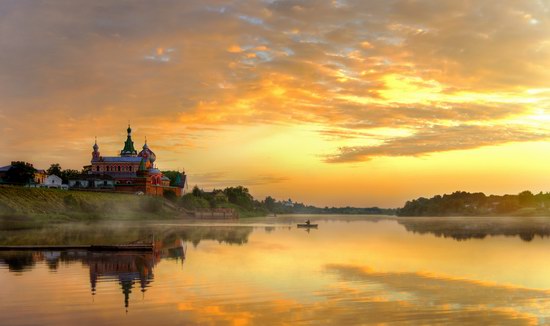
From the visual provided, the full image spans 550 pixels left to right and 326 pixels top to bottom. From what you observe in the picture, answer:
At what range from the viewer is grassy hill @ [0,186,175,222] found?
10688 centimetres

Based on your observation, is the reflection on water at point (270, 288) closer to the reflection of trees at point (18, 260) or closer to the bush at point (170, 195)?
the reflection of trees at point (18, 260)

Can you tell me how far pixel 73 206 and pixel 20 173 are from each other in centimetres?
3022

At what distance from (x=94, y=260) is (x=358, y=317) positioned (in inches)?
1138

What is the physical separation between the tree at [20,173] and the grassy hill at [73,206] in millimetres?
17511

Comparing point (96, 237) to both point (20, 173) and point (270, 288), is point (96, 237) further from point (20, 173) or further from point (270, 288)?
point (20, 173)

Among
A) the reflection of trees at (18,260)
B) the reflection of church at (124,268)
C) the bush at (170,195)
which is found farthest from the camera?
the bush at (170,195)

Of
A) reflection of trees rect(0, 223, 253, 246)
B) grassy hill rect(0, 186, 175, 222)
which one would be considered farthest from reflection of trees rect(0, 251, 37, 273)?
grassy hill rect(0, 186, 175, 222)

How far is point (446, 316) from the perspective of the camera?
25.1m

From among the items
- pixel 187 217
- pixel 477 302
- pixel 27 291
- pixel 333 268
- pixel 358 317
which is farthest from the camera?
pixel 187 217

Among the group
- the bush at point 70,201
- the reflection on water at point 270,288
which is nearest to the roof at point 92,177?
the bush at point 70,201

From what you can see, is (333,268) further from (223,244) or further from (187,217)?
(187,217)

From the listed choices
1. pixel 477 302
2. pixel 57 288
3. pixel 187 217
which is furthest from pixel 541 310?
pixel 187 217

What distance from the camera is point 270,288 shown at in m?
32.9

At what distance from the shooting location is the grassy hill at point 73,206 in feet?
351
